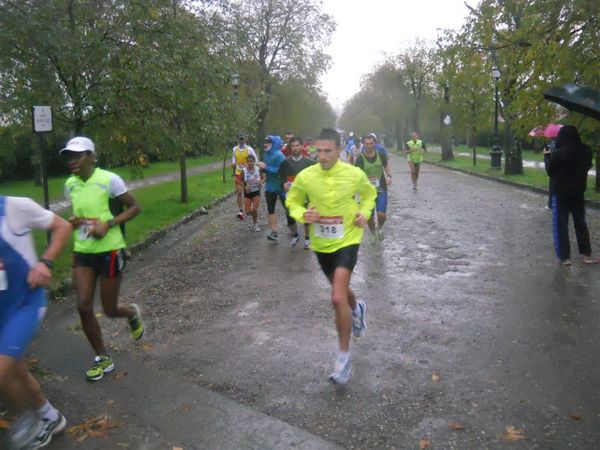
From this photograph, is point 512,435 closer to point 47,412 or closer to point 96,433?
point 96,433

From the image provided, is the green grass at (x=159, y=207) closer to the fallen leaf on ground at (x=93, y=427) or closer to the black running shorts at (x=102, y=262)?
the black running shorts at (x=102, y=262)

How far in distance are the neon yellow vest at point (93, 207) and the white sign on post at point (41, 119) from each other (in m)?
4.56

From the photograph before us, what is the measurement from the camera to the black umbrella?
6.87 meters

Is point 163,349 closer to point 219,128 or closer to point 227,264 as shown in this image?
point 227,264

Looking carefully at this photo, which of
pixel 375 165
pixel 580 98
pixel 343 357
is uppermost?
pixel 580 98

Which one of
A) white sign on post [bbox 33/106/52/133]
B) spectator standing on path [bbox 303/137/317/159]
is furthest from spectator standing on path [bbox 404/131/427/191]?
white sign on post [bbox 33/106/52/133]

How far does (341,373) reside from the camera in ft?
15.0

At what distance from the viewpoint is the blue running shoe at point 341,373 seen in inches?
179

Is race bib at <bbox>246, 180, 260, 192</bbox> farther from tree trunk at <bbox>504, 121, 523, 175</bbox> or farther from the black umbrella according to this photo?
tree trunk at <bbox>504, 121, 523, 175</bbox>

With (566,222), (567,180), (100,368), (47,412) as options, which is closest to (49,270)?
(47,412)

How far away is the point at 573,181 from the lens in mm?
7969

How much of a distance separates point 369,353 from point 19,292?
2.95 meters

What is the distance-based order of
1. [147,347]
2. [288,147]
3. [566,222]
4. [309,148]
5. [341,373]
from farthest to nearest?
1. [309,148]
2. [288,147]
3. [566,222]
4. [147,347]
5. [341,373]

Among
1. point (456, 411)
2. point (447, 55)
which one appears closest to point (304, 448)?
point (456, 411)
